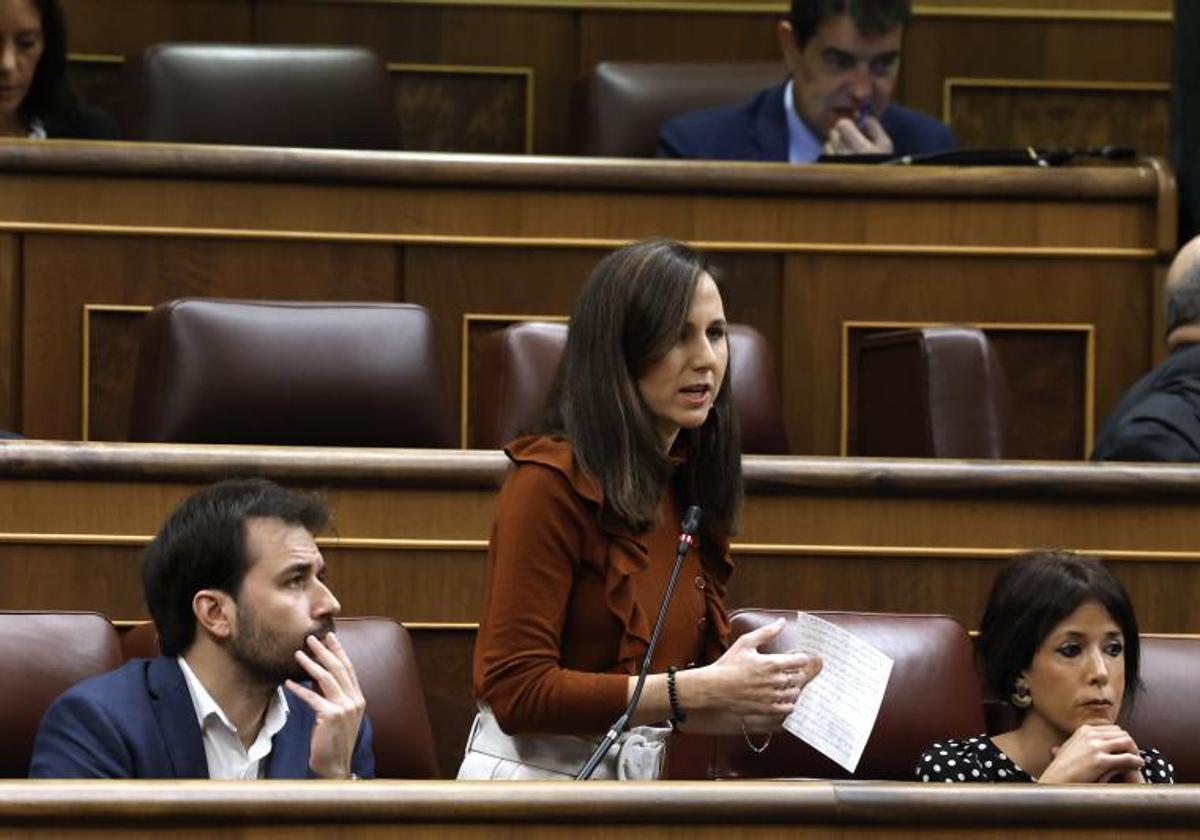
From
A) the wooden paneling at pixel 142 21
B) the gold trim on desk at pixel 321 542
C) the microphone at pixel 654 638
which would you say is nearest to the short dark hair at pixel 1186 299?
the gold trim on desk at pixel 321 542

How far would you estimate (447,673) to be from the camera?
4.14ft

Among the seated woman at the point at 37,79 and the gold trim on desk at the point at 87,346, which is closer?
the gold trim on desk at the point at 87,346

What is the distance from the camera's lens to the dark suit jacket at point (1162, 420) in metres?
1.39

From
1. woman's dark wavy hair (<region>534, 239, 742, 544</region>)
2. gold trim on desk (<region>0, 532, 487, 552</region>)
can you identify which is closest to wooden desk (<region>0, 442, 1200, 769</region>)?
gold trim on desk (<region>0, 532, 487, 552</region>)

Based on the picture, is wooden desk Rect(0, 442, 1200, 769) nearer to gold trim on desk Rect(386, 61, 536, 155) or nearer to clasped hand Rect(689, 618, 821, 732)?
clasped hand Rect(689, 618, 821, 732)

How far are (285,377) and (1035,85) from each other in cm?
97

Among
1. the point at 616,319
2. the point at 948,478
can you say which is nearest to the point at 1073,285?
the point at 948,478

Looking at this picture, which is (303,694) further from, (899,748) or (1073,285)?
(1073,285)

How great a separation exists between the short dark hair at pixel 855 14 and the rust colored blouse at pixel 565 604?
0.80 m

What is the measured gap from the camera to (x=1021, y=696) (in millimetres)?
1162

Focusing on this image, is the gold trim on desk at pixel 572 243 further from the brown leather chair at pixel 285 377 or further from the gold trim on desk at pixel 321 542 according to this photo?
the gold trim on desk at pixel 321 542

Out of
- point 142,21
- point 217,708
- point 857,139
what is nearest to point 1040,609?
point 217,708

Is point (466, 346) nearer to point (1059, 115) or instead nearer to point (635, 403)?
point (635, 403)

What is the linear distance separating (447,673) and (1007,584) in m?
0.29
